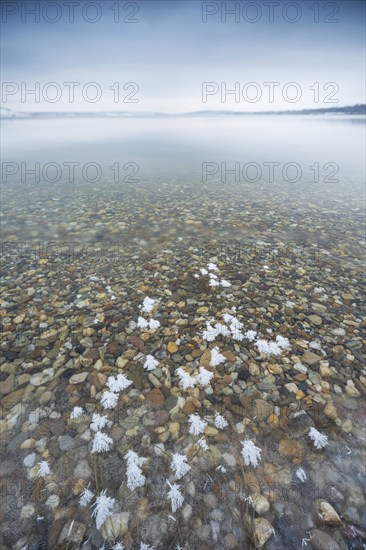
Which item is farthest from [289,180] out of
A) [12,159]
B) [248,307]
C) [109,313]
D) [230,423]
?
[12,159]

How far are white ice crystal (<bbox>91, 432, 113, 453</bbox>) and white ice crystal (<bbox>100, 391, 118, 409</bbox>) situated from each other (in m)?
0.47

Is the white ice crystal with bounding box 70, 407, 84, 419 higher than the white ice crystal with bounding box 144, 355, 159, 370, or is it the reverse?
the white ice crystal with bounding box 144, 355, 159, 370

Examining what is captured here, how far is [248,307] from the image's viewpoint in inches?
278

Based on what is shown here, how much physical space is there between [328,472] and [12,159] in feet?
111

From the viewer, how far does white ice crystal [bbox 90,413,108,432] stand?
437 cm

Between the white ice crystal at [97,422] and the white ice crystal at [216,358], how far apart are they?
2.05 meters

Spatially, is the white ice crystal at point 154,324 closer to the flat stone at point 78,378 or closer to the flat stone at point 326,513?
the flat stone at point 78,378

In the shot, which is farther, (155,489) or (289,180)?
(289,180)

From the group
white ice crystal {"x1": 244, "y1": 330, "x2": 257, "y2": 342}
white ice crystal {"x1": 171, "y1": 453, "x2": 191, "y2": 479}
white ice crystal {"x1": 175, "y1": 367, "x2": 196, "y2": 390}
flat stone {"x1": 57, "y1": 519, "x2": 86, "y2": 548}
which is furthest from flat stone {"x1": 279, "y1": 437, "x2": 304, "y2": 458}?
flat stone {"x1": 57, "y1": 519, "x2": 86, "y2": 548}

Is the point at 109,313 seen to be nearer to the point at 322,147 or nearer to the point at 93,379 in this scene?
the point at 93,379

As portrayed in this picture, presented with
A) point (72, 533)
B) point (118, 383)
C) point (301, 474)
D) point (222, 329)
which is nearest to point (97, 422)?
point (118, 383)

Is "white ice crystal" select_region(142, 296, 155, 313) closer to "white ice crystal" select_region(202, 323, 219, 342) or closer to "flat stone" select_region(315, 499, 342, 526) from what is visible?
"white ice crystal" select_region(202, 323, 219, 342)

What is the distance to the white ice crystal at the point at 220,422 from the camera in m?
4.43

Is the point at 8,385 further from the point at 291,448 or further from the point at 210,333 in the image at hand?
the point at 291,448
